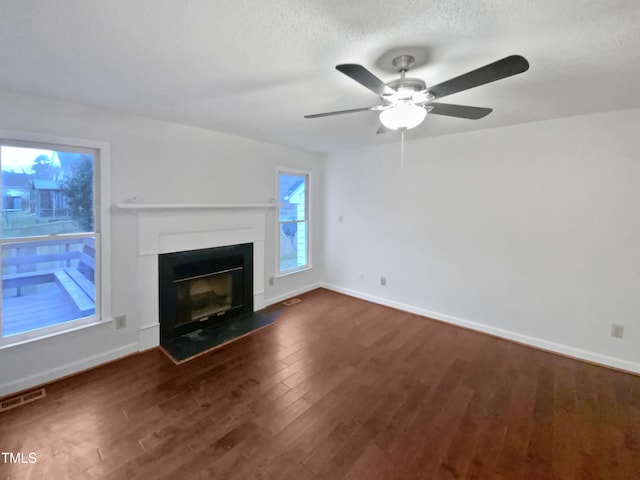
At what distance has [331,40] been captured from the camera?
150 centimetres

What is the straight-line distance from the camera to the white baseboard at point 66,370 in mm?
2275

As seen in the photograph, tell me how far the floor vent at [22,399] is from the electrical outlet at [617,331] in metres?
5.09

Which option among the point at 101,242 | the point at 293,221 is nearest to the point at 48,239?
the point at 101,242

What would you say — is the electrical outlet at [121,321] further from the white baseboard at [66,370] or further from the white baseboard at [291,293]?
the white baseboard at [291,293]

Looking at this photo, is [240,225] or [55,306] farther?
[240,225]

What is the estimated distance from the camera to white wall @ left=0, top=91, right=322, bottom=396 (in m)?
2.30

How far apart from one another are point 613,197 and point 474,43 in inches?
92.3

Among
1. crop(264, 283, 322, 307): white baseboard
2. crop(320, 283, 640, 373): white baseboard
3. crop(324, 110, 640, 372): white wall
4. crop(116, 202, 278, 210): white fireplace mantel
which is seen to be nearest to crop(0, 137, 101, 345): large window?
crop(116, 202, 278, 210): white fireplace mantel

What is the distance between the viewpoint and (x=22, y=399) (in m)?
2.21

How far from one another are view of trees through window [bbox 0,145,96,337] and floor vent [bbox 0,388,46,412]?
0.51 metres

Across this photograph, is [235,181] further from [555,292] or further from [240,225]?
[555,292]

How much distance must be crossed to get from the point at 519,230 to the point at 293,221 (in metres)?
3.05

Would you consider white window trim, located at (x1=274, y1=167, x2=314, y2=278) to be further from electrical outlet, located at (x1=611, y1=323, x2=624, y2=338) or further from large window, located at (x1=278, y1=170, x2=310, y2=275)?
electrical outlet, located at (x1=611, y1=323, x2=624, y2=338)

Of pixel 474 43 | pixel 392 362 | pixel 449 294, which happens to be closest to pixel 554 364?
pixel 449 294
